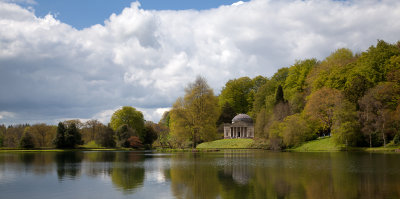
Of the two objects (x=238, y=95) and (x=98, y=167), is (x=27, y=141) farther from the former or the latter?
(x=98, y=167)

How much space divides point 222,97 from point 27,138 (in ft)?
179

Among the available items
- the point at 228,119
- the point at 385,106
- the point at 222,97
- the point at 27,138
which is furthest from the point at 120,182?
the point at 222,97

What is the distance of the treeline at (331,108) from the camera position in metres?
53.7

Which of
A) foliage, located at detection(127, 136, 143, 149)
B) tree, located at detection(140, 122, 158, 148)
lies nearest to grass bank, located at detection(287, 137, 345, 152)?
foliage, located at detection(127, 136, 143, 149)

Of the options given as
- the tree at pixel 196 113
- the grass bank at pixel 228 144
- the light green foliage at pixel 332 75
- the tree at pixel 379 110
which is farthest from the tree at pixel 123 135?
the tree at pixel 379 110

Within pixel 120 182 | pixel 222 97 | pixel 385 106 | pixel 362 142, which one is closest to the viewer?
pixel 120 182

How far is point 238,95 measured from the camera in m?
108

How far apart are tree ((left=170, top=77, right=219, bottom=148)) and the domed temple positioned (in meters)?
21.5

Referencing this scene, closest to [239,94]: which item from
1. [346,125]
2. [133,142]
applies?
[133,142]

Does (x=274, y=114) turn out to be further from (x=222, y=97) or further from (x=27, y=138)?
(x=27, y=138)

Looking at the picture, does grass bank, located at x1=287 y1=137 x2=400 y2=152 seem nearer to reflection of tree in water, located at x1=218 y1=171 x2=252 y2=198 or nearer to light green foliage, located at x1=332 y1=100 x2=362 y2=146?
light green foliage, located at x1=332 y1=100 x2=362 y2=146

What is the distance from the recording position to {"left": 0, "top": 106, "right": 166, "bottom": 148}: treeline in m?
84.3

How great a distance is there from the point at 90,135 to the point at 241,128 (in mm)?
48502

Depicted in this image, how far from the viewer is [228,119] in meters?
103
